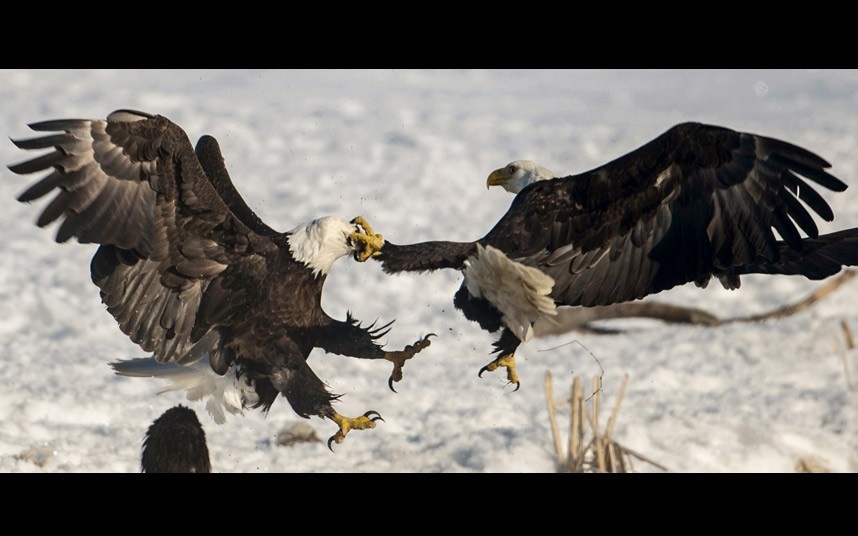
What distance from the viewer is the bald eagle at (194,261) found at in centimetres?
458

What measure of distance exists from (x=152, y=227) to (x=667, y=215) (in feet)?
6.67

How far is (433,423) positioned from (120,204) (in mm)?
1875

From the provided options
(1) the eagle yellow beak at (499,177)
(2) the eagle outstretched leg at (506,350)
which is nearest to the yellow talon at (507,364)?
(2) the eagle outstretched leg at (506,350)

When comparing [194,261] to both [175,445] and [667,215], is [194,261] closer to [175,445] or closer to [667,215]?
[175,445]

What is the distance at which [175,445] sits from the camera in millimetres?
4641

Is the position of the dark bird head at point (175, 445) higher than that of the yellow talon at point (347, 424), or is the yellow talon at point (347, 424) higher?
the yellow talon at point (347, 424)

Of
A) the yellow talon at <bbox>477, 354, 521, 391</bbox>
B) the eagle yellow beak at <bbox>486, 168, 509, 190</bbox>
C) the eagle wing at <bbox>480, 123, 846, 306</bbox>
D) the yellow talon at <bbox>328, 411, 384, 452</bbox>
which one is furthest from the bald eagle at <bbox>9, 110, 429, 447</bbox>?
the eagle yellow beak at <bbox>486, 168, 509, 190</bbox>

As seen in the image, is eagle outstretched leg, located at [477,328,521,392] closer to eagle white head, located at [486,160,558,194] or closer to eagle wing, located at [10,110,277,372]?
eagle white head, located at [486,160,558,194]

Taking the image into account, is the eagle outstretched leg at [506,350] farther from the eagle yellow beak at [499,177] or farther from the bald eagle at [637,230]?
the eagle yellow beak at [499,177]

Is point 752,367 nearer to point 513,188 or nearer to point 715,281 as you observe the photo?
point 715,281

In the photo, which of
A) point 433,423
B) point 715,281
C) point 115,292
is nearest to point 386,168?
point 715,281

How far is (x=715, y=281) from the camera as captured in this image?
7195mm

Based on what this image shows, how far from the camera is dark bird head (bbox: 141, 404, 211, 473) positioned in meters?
4.64

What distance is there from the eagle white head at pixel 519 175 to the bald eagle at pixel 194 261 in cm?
90
